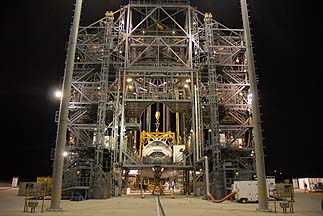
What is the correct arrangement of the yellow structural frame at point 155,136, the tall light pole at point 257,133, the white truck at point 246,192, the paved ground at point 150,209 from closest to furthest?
the paved ground at point 150,209, the tall light pole at point 257,133, the white truck at point 246,192, the yellow structural frame at point 155,136

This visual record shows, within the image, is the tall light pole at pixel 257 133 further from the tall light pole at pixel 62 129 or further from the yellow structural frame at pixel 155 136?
the yellow structural frame at pixel 155 136

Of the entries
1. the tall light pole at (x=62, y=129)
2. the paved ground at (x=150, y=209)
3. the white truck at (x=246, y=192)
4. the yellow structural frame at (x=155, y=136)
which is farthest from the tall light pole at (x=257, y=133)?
the yellow structural frame at (x=155, y=136)

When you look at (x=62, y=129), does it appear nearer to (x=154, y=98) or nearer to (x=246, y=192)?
(x=246, y=192)

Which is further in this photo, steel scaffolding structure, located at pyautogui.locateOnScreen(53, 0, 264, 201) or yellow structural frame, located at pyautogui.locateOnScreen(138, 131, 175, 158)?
yellow structural frame, located at pyautogui.locateOnScreen(138, 131, 175, 158)

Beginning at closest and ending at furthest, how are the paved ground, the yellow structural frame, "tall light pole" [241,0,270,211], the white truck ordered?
the paved ground, "tall light pole" [241,0,270,211], the white truck, the yellow structural frame

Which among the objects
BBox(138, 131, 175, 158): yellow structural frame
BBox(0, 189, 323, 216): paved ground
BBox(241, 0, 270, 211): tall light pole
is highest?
BBox(138, 131, 175, 158): yellow structural frame

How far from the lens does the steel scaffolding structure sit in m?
29.9

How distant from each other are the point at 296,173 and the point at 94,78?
199 feet

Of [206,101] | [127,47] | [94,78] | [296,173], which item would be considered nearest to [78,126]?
[94,78]

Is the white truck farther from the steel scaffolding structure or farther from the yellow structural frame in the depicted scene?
the yellow structural frame

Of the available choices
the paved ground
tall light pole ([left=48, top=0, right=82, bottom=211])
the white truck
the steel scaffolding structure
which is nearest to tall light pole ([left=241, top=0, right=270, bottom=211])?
the paved ground

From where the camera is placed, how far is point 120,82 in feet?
Result: 120

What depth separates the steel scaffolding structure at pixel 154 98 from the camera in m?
29.9

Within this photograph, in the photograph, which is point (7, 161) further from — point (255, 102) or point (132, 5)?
point (255, 102)
